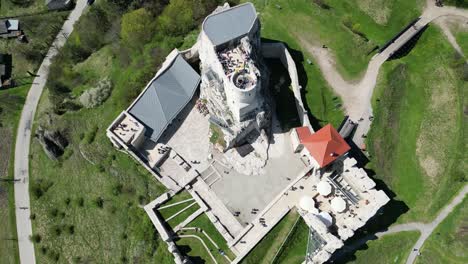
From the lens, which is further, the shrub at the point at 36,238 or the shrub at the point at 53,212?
the shrub at the point at 53,212

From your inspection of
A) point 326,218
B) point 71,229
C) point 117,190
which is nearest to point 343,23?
point 326,218

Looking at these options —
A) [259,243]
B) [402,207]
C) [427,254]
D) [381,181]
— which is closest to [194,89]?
[259,243]

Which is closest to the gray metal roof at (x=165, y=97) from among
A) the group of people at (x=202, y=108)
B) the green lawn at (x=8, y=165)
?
the group of people at (x=202, y=108)

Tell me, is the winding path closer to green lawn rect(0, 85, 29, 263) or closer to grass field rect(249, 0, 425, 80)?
grass field rect(249, 0, 425, 80)

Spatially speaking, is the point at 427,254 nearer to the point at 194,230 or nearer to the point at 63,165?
the point at 194,230

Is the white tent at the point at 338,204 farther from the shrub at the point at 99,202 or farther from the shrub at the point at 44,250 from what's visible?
the shrub at the point at 44,250

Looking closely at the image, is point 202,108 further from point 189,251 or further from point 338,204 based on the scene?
point 338,204

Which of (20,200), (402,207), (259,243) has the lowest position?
(20,200)
